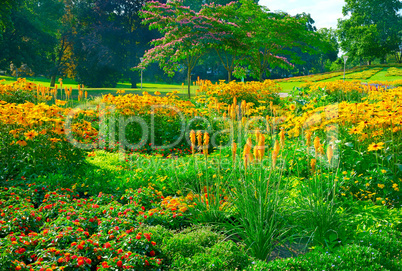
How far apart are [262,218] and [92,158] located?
11.9 ft

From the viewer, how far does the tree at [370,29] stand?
39.2 m

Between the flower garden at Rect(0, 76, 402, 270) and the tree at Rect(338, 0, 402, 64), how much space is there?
4014 centimetres

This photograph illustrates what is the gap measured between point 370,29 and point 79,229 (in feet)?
145

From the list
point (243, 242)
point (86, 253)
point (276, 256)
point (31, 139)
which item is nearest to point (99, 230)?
point (86, 253)

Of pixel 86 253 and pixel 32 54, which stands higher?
pixel 32 54

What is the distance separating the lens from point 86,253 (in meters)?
2.41

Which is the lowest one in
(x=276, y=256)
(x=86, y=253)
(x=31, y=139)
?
(x=276, y=256)

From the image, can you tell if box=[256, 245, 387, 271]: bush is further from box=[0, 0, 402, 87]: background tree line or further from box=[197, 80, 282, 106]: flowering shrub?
box=[0, 0, 402, 87]: background tree line

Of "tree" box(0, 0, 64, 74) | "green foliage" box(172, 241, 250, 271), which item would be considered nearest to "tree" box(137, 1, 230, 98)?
"green foliage" box(172, 241, 250, 271)

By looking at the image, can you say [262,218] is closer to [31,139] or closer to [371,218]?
[371,218]

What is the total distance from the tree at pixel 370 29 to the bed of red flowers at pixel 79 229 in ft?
137

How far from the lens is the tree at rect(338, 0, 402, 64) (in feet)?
129

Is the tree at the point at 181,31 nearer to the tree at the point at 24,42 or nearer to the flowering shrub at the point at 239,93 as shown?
the flowering shrub at the point at 239,93

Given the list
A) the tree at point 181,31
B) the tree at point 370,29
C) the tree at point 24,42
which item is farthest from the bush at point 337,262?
the tree at point 370,29
